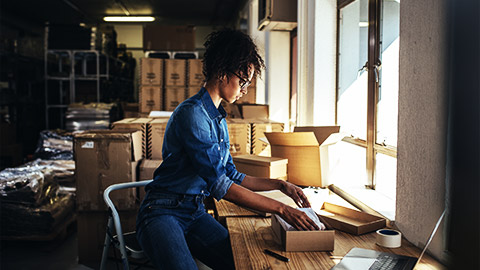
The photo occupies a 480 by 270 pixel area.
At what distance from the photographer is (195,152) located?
1541mm

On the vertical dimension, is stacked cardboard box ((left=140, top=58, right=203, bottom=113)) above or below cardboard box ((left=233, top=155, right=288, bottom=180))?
above

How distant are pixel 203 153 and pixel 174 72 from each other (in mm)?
4346

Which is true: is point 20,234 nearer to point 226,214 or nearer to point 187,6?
point 226,214

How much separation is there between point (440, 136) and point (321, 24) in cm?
182

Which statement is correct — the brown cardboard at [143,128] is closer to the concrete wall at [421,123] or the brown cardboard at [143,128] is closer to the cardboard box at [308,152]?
the cardboard box at [308,152]

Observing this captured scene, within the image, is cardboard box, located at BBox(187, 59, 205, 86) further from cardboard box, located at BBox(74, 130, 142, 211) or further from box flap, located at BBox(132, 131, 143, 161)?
cardboard box, located at BBox(74, 130, 142, 211)

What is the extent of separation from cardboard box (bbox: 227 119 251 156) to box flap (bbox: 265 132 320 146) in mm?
1093

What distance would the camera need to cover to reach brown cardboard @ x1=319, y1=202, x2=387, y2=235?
1683 mm

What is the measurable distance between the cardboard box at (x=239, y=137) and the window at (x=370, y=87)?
1051 mm

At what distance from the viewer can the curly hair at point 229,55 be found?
5.57ft

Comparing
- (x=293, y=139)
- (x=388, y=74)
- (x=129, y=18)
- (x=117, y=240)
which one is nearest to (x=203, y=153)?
(x=117, y=240)

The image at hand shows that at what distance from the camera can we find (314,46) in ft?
9.84

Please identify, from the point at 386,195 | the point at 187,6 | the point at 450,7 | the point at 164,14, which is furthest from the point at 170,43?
the point at 450,7

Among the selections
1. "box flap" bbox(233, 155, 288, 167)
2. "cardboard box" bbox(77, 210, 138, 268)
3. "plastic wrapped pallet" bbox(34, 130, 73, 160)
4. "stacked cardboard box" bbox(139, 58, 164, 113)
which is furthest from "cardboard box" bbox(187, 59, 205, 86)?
"box flap" bbox(233, 155, 288, 167)
